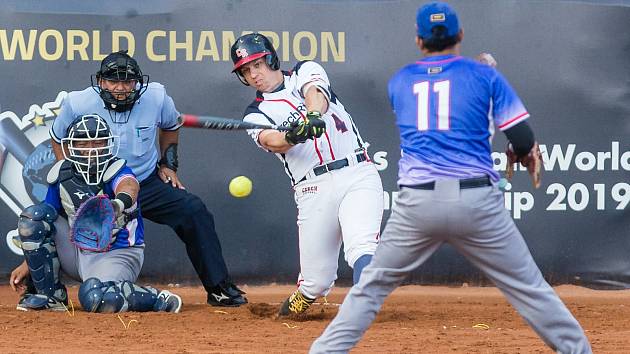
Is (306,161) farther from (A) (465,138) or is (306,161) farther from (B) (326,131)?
(A) (465,138)

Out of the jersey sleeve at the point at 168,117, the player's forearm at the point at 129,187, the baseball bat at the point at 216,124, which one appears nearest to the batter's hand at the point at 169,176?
the jersey sleeve at the point at 168,117

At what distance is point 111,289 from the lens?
686 cm

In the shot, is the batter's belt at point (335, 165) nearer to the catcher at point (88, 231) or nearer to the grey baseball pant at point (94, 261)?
the catcher at point (88, 231)

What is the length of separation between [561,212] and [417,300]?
1295mm

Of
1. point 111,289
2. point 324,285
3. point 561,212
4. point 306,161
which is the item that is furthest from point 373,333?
point 561,212

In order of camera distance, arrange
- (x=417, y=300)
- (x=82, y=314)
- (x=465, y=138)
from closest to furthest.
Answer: (x=465, y=138) < (x=82, y=314) < (x=417, y=300)

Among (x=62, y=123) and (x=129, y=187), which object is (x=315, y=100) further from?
(x=62, y=123)

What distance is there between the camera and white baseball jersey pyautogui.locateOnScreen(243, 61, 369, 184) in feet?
21.1

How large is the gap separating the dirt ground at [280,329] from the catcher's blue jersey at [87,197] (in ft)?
1.69

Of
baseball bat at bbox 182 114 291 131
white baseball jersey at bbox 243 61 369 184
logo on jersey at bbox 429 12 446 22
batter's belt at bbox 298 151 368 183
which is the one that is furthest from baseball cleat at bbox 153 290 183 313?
logo on jersey at bbox 429 12 446 22

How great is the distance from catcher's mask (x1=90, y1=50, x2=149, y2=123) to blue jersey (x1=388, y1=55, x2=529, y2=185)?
2.91 metres

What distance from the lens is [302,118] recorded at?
21.2 ft

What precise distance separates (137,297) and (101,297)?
22 centimetres

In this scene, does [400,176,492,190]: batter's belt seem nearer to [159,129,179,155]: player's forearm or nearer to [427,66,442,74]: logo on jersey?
[427,66,442,74]: logo on jersey
